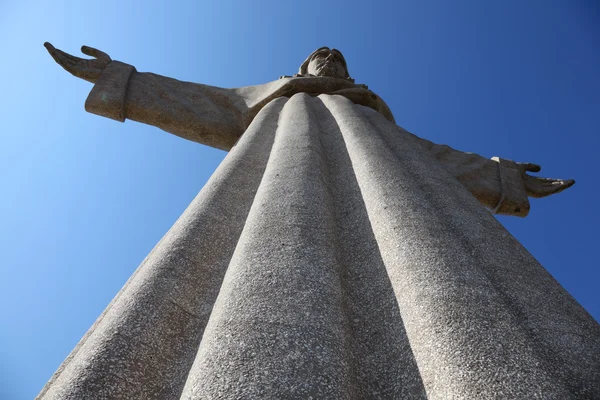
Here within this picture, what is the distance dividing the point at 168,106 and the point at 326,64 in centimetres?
190

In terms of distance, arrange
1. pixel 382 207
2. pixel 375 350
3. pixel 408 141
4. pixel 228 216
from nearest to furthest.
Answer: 1. pixel 375 350
2. pixel 382 207
3. pixel 228 216
4. pixel 408 141

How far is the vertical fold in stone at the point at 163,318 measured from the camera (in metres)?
1.39

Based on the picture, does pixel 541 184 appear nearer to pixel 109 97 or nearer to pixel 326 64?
pixel 326 64

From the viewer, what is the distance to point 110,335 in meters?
1.50

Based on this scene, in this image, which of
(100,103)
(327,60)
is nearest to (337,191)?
(100,103)

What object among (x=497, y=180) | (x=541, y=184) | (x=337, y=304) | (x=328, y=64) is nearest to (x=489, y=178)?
(x=497, y=180)

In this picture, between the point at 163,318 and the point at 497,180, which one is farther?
the point at 497,180

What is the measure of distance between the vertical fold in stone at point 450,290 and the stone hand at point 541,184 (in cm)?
313

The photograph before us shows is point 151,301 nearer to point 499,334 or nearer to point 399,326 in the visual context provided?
point 399,326

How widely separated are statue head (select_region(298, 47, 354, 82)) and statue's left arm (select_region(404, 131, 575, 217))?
1.33 m

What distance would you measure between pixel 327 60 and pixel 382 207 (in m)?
4.02

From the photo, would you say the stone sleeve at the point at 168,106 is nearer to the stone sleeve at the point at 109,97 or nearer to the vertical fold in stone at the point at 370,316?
the stone sleeve at the point at 109,97

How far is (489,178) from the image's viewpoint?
16.5 ft

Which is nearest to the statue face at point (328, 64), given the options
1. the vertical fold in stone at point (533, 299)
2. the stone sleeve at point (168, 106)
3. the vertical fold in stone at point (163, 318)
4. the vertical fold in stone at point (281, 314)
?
the stone sleeve at point (168, 106)
